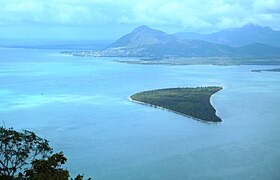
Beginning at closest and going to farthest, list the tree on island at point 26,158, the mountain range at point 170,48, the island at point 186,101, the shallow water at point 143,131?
the tree on island at point 26,158
the shallow water at point 143,131
the island at point 186,101
the mountain range at point 170,48

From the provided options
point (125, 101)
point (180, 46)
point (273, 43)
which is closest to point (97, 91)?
point (125, 101)

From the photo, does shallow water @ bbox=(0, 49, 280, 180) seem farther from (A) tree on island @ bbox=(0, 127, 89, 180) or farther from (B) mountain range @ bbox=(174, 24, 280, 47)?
(B) mountain range @ bbox=(174, 24, 280, 47)

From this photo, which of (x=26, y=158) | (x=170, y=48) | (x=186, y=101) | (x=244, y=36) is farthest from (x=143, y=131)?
(x=244, y=36)

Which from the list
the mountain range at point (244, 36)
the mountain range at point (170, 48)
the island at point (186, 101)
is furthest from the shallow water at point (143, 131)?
the mountain range at point (244, 36)

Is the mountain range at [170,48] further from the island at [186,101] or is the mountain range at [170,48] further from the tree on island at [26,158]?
the tree on island at [26,158]

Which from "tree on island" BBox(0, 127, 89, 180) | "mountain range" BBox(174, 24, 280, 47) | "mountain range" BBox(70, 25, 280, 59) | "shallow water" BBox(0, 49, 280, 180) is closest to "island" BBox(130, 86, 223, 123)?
"shallow water" BBox(0, 49, 280, 180)

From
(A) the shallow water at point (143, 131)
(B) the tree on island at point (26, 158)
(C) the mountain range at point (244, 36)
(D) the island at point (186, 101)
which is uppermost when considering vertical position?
(C) the mountain range at point (244, 36)
